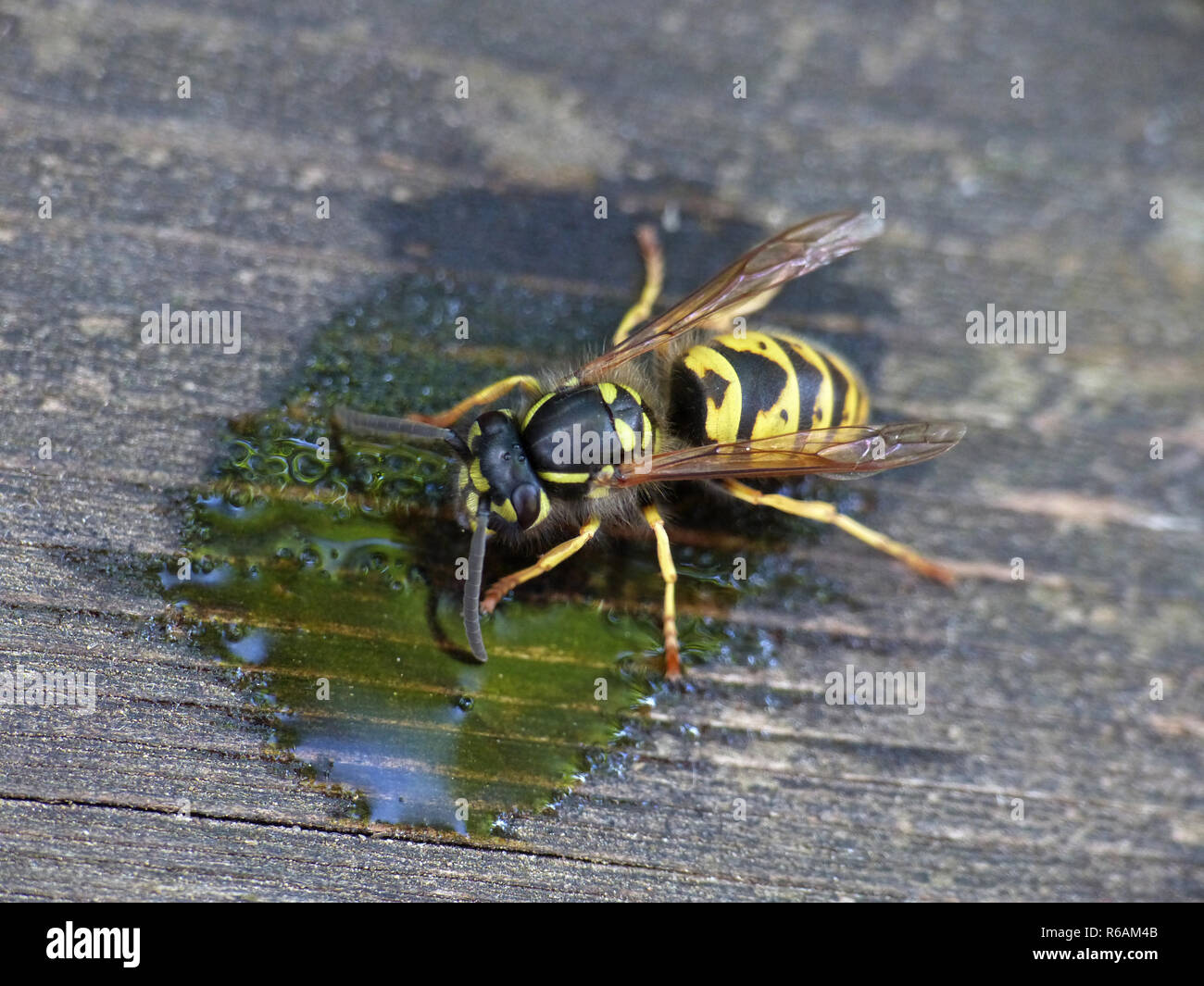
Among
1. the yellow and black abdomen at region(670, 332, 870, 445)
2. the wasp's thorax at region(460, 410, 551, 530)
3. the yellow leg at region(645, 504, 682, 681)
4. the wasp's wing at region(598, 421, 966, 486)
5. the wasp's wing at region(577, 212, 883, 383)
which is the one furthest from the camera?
the wasp's wing at region(577, 212, 883, 383)

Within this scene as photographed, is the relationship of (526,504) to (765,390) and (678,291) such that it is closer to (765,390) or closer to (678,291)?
(765,390)

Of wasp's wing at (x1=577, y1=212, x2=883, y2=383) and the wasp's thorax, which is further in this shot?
wasp's wing at (x1=577, y1=212, x2=883, y2=383)

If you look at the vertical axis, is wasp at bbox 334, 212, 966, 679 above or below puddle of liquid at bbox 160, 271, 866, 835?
above

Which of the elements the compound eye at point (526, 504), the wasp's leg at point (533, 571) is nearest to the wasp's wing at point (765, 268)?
the compound eye at point (526, 504)

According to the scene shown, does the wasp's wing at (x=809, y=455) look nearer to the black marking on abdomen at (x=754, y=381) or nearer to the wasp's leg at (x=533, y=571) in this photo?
the black marking on abdomen at (x=754, y=381)

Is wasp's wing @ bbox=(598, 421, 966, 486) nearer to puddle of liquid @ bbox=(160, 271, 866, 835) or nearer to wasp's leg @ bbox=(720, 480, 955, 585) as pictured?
wasp's leg @ bbox=(720, 480, 955, 585)

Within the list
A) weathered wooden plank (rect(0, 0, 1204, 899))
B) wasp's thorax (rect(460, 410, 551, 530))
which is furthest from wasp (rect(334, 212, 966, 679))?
weathered wooden plank (rect(0, 0, 1204, 899))

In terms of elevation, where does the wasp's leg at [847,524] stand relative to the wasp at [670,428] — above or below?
below
